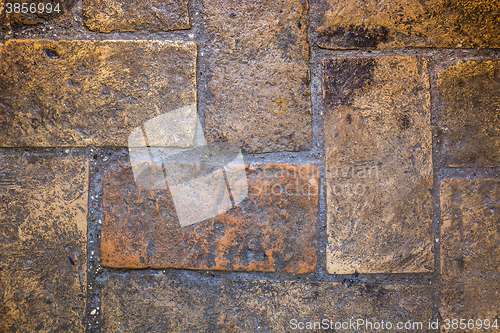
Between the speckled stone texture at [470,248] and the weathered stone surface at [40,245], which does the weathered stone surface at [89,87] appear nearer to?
the weathered stone surface at [40,245]

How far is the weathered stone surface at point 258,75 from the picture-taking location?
0.57 m

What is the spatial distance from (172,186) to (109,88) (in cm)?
31

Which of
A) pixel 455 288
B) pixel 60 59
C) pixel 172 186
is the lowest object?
pixel 455 288

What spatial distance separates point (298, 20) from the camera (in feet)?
1.88

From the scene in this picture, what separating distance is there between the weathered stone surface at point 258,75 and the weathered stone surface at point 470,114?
1.18 feet

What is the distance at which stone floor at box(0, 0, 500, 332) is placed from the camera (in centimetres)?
58

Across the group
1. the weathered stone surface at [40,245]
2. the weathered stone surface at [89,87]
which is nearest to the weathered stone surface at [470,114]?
the weathered stone surface at [89,87]

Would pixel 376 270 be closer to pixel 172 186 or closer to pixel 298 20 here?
pixel 172 186

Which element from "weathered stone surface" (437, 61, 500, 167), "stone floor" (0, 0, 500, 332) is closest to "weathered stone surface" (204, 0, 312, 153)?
"stone floor" (0, 0, 500, 332)

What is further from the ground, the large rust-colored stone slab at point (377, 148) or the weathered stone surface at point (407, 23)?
the weathered stone surface at point (407, 23)

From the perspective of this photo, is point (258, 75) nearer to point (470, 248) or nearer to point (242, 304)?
point (242, 304)

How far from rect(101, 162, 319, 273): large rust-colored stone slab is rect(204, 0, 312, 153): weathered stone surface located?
95 millimetres

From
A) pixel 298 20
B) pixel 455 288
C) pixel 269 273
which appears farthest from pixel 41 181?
pixel 455 288

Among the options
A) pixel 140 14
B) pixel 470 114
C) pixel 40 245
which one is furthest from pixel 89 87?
pixel 470 114
